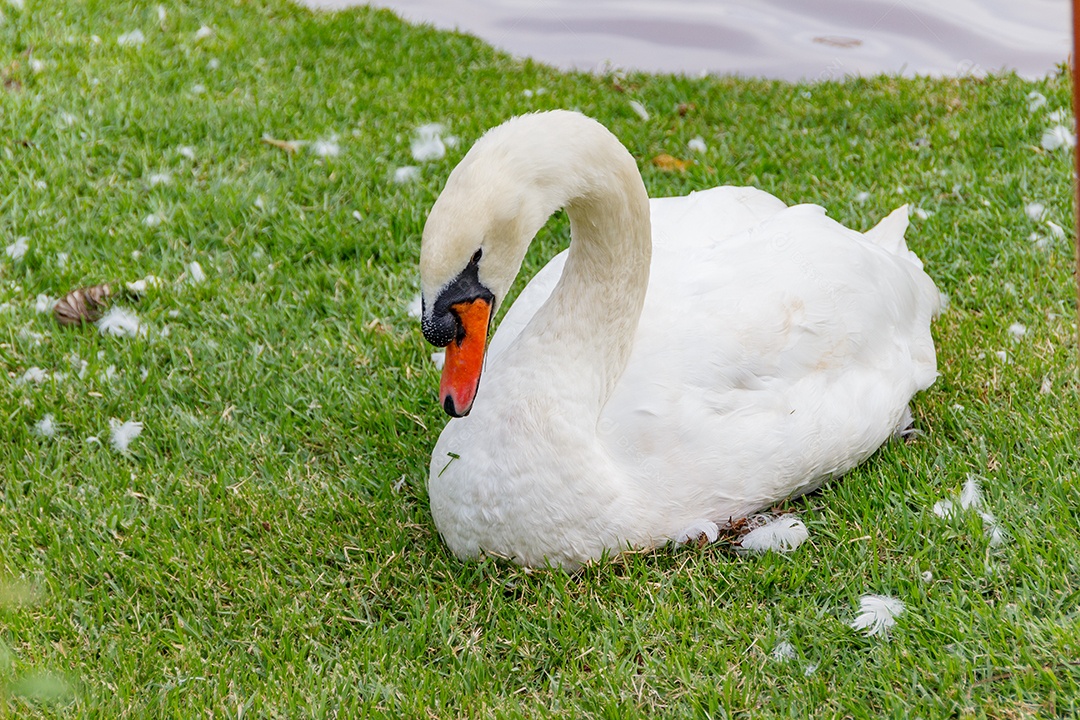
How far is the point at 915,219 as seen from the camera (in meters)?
4.57

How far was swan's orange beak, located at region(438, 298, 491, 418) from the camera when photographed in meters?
2.40

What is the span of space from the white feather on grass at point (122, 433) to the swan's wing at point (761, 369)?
160 centimetres

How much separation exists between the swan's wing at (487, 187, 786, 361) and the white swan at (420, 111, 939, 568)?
160mm

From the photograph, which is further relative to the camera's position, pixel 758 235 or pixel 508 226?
pixel 758 235

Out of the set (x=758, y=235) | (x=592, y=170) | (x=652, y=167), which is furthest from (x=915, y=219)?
(x=592, y=170)

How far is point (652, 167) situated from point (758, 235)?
1.89 meters

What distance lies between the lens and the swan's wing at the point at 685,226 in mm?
3311

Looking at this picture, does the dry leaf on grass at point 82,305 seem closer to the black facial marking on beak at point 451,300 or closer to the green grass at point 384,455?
the green grass at point 384,455

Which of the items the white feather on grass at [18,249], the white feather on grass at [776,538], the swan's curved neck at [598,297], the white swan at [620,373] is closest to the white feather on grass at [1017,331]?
the white swan at [620,373]

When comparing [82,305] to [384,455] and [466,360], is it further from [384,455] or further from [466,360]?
[466,360]

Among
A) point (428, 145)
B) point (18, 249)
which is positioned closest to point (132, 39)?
point (428, 145)

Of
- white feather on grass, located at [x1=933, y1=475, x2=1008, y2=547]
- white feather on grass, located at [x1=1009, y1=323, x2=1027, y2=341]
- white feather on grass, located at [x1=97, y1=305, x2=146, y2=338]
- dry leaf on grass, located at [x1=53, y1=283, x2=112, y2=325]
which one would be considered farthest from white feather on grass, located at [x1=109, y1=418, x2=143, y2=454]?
white feather on grass, located at [x1=1009, y1=323, x2=1027, y2=341]

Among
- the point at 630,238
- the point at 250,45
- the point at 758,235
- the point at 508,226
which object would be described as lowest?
the point at 250,45

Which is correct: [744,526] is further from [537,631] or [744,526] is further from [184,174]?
[184,174]
